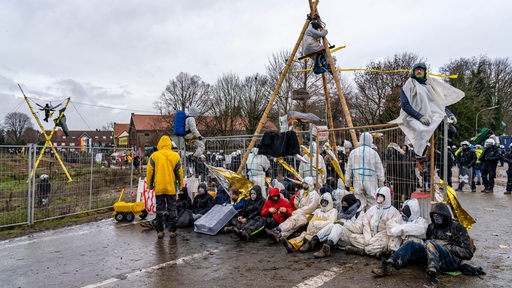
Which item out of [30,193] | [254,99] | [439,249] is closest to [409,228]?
[439,249]

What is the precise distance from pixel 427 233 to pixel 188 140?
679 cm

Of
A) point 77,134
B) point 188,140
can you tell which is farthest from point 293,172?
point 77,134

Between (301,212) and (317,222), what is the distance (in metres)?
0.68

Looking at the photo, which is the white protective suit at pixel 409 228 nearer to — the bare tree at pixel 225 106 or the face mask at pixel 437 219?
the face mask at pixel 437 219

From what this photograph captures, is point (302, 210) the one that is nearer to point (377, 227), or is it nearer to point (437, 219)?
point (377, 227)

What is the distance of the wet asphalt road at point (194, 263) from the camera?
4.88 m

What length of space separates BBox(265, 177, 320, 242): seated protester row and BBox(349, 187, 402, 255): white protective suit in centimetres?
123

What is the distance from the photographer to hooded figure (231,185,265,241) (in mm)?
7172

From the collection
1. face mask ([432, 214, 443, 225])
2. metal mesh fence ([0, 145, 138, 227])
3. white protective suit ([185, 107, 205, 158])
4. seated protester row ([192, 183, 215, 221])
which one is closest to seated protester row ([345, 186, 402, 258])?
face mask ([432, 214, 443, 225])

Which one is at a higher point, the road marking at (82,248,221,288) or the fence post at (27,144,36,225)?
the fence post at (27,144,36,225)

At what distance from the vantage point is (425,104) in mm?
6105

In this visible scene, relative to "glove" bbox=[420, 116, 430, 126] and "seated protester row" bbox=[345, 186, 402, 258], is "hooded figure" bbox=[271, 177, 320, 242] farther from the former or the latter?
"glove" bbox=[420, 116, 430, 126]

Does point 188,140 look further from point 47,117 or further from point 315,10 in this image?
point 47,117

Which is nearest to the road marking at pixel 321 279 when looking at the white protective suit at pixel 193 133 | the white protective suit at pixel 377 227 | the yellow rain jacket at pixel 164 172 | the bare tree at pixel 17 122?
the white protective suit at pixel 377 227
